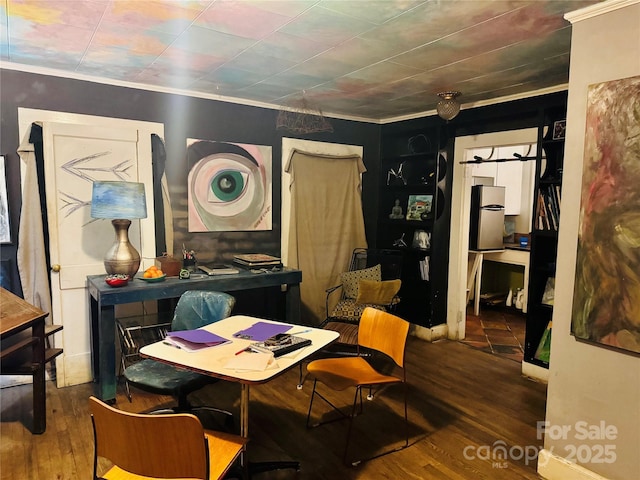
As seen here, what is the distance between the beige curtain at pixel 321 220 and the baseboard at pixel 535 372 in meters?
1.96

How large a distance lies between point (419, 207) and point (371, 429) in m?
2.56

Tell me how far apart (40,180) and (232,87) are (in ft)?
5.33

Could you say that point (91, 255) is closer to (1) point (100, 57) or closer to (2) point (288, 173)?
(1) point (100, 57)

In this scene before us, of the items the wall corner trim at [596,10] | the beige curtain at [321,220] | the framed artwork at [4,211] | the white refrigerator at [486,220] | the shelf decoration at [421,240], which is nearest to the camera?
the wall corner trim at [596,10]

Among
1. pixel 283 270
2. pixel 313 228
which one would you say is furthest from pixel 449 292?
pixel 283 270

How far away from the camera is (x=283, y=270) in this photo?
12.6 ft

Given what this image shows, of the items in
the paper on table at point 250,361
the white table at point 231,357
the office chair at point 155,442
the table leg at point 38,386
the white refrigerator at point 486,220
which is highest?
the white refrigerator at point 486,220

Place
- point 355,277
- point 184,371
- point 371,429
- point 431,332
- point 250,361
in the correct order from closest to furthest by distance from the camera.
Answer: point 250,361 → point 184,371 → point 371,429 → point 355,277 → point 431,332

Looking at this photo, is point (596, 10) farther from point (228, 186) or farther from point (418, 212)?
point (228, 186)

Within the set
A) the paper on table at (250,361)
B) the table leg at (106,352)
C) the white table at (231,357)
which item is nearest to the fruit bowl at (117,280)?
the table leg at (106,352)

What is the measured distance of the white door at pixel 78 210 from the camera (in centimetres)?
325

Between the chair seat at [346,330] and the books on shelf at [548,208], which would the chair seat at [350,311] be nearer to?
the chair seat at [346,330]

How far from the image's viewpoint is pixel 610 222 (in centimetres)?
204

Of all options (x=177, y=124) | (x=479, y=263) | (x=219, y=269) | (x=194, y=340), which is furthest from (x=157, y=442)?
(x=479, y=263)
